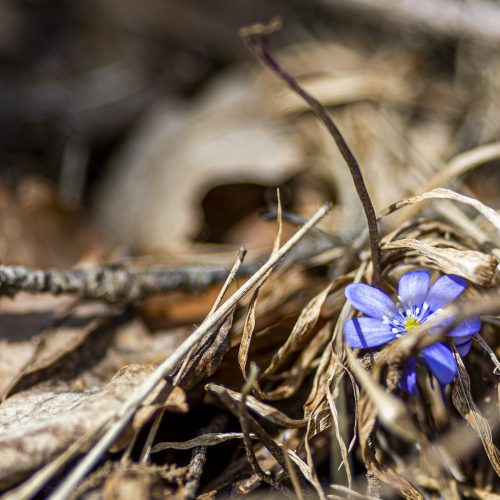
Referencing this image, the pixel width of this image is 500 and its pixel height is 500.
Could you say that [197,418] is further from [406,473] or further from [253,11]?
[253,11]

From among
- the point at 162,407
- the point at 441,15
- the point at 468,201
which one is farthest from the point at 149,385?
the point at 441,15

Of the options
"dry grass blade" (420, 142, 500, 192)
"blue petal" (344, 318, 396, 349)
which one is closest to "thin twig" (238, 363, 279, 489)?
"blue petal" (344, 318, 396, 349)

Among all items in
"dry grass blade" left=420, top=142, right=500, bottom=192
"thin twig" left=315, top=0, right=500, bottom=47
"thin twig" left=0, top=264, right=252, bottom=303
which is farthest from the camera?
"thin twig" left=315, top=0, right=500, bottom=47

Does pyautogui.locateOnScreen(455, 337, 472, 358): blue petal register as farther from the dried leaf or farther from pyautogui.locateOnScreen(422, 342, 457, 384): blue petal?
the dried leaf

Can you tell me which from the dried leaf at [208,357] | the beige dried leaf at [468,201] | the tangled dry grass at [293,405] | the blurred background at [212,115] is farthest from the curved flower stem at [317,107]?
the blurred background at [212,115]

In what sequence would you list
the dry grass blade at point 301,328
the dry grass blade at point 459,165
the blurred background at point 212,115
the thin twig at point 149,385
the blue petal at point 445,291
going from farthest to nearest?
the blurred background at point 212,115 → the dry grass blade at point 459,165 → the dry grass blade at point 301,328 → the blue petal at point 445,291 → the thin twig at point 149,385

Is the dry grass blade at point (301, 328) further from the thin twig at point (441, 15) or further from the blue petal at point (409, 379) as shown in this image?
the thin twig at point (441, 15)

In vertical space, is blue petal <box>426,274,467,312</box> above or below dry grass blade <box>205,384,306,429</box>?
above
